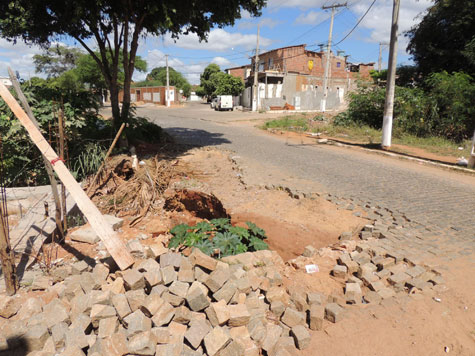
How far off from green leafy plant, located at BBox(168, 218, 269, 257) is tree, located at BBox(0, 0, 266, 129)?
5.04 metres

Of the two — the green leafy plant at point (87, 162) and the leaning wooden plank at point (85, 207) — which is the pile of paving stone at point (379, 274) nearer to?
the leaning wooden plank at point (85, 207)

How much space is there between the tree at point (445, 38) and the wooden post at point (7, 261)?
1695cm

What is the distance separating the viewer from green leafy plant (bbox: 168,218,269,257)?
12.3 ft

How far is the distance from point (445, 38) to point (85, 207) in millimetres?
18154

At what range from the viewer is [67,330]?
252 cm

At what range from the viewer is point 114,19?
28.2 feet

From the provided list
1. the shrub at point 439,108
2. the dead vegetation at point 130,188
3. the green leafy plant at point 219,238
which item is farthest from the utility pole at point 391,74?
the green leafy plant at point 219,238

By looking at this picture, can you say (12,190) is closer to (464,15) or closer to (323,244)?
(323,244)

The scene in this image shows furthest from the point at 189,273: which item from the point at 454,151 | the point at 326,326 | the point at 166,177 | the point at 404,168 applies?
the point at 454,151

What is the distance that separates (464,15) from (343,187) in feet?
43.8

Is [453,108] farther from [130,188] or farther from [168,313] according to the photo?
[168,313]

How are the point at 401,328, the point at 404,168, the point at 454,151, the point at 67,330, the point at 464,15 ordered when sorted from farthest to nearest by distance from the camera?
the point at 464,15
the point at 454,151
the point at 404,168
the point at 401,328
the point at 67,330

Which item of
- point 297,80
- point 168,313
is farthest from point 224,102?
point 168,313

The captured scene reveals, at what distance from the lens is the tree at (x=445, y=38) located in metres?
14.4
